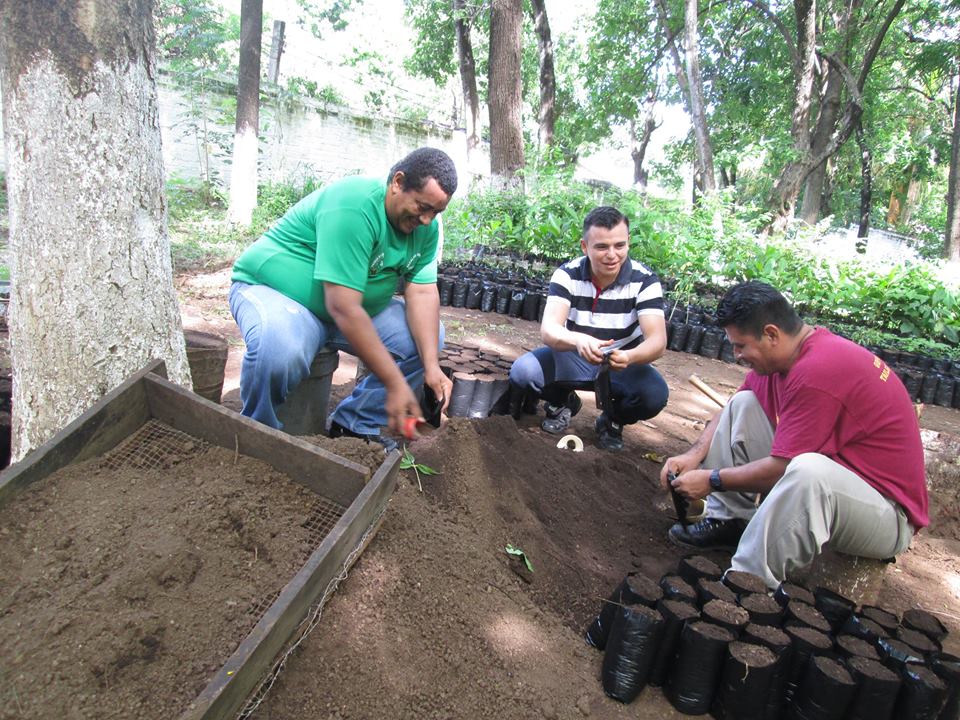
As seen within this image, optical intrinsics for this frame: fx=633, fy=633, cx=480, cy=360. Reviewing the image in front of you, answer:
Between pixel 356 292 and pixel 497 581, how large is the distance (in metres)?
1.22

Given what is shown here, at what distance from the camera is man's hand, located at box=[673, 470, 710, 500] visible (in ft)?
8.69

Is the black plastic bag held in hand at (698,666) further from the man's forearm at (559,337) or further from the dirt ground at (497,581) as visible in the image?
the man's forearm at (559,337)

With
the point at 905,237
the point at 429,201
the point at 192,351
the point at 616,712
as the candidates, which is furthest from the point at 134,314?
the point at 905,237

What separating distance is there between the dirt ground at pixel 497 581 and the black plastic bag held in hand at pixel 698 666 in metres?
0.09

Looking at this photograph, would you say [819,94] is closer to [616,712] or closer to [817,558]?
[817,558]

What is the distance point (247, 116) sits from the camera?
10.1 metres

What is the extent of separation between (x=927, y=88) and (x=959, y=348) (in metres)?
17.4

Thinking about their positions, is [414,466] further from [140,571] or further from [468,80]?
[468,80]

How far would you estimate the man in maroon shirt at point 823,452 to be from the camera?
226 cm

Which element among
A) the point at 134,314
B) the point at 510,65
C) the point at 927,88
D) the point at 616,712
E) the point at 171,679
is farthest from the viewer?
the point at 927,88

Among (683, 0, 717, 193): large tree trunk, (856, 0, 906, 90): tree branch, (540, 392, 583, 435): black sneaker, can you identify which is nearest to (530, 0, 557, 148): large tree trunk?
(683, 0, 717, 193): large tree trunk

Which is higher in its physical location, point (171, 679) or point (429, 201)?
point (429, 201)

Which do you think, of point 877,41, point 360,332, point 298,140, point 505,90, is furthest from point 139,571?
point 877,41

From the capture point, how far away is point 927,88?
66.0 ft
